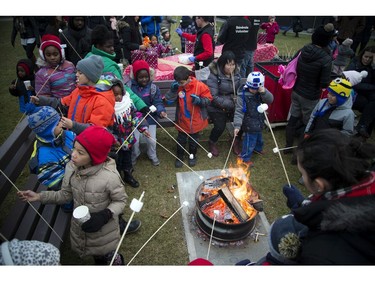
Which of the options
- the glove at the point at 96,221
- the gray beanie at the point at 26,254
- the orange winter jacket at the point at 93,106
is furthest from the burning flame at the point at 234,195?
the gray beanie at the point at 26,254

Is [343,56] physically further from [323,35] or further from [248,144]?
[248,144]

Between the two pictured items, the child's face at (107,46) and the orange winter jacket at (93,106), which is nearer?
the orange winter jacket at (93,106)

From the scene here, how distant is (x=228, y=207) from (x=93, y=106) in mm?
2608

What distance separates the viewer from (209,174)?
577 centimetres

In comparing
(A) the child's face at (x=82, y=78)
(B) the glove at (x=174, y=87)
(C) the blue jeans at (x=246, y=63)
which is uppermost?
(A) the child's face at (x=82, y=78)

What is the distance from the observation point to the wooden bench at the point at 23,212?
338 cm

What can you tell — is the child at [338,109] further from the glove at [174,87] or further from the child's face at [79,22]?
the child's face at [79,22]

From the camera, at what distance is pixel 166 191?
5336 millimetres

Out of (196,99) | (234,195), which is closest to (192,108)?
(196,99)

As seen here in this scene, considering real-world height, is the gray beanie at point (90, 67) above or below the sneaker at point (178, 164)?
above

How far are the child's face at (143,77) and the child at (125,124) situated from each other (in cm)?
52

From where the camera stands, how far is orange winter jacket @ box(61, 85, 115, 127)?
13.4 ft

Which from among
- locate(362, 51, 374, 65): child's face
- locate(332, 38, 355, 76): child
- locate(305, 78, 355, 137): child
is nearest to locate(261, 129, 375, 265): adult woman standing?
locate(305, 78, 355, 137): child

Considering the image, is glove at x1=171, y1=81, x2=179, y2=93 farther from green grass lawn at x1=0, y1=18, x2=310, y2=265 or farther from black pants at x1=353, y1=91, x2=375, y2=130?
black pants at x1=353, y1=91, x2=375, y2=130
